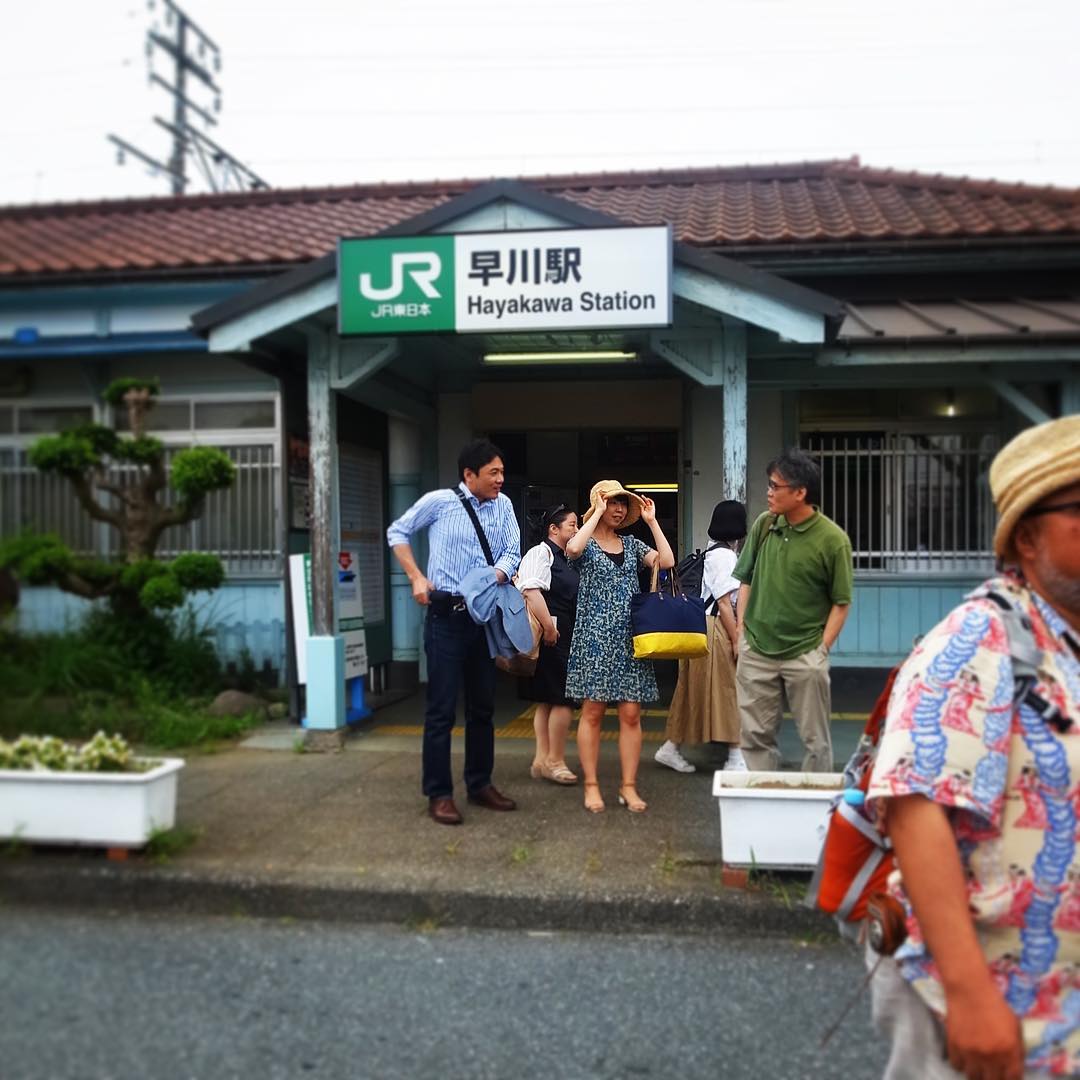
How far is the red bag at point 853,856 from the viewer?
1631mm

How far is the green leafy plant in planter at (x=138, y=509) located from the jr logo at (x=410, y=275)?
58.2 inches

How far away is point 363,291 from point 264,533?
272 cm

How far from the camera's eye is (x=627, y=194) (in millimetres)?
9758

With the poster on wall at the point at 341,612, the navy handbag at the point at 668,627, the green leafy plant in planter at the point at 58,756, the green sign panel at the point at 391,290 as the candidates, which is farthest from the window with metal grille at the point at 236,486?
the navy handbag at the point at 668,627

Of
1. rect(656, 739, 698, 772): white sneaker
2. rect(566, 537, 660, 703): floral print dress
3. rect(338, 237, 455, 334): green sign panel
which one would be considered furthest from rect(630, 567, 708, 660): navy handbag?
rect(338, 237, 455, 334): green sign panel

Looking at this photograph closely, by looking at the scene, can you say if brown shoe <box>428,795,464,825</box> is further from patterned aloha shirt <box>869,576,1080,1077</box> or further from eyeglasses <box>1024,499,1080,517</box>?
eyeglasses <box>1024,499,1080,517</box>

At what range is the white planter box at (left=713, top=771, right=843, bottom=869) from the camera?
13.0 feet

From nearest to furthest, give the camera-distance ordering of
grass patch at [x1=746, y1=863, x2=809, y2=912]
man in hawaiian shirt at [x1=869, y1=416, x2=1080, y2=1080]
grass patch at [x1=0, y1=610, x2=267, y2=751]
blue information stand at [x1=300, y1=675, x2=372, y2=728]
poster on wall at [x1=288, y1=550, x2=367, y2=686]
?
man in hawaiian shirt at [x1=869, y1=416, x2=1080, y2=1080] → grass patch at [x1=746, y1=863, x2=809, y2=912] → grass patch at [x1=0, y1=610, x2=267, y2=751] → poster on wall at [x1=288, y1=550, x2=367, y2=686] → blue information stand at [x1=300, y1=675, x2=372, y2=728]

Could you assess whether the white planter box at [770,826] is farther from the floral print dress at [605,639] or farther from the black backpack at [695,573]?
the black backpack at [695,573]

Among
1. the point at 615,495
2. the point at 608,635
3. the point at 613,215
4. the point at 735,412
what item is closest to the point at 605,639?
the point at 608,635

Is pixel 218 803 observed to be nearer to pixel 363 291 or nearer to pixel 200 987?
pixel 200 987

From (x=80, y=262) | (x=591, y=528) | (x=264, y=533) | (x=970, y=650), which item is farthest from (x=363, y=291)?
(x=970, y=650)

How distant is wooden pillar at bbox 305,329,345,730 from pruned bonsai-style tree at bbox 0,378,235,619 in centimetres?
60

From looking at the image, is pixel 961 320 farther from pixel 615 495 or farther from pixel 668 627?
pixel 668 627
